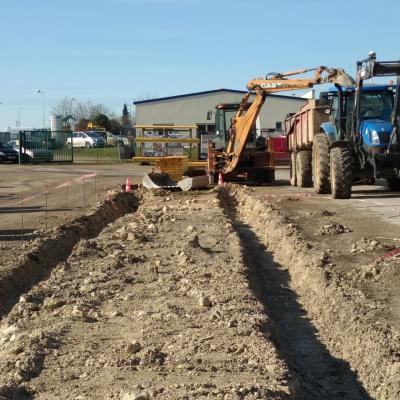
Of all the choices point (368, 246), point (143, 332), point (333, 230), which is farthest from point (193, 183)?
point (143, 332)

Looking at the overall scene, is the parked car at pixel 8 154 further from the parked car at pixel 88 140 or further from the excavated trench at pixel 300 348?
the excavated trench at pixel 300 348

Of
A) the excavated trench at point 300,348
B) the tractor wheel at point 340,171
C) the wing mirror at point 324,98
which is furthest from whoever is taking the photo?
the wing mirror at point 324,98

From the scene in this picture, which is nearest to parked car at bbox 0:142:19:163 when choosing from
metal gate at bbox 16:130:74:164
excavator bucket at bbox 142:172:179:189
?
metal gate at bbox 16:130:74:164

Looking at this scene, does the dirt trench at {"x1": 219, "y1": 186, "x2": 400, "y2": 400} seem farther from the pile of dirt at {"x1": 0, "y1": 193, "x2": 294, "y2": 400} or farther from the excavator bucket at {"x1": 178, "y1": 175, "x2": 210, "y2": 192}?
the excavator bucket at {"x1": 178, "y1": 175, "x2": 210, "y2": 192}

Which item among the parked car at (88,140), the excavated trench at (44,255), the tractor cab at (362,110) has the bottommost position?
the excavated trench at (44,255)

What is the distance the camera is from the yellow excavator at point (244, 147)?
2209 cm

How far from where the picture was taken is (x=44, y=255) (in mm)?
10547

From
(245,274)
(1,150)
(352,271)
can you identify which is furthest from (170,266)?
(1,150)

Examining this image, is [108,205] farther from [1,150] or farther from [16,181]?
[1,150]

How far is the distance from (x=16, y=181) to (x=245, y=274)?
810 inches

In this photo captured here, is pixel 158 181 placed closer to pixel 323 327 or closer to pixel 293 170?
pixel 293 170

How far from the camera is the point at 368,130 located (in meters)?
16.8

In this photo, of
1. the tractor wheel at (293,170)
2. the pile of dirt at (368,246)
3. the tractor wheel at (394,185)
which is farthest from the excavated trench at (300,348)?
the tractor wheel at (293,170)

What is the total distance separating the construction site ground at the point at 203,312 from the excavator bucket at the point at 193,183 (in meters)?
8.68
